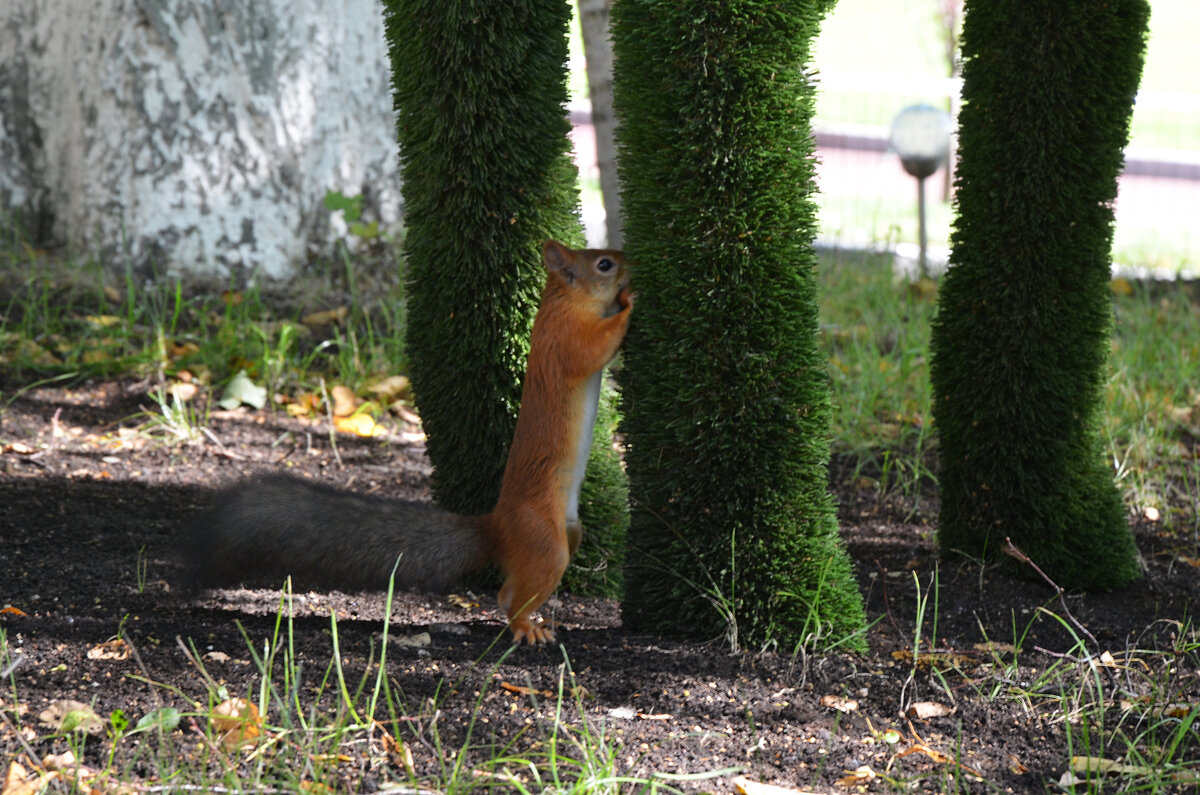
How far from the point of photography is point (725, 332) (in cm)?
279

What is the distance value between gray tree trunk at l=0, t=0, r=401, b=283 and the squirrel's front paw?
366 centimetres

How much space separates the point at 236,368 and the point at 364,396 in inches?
24.3

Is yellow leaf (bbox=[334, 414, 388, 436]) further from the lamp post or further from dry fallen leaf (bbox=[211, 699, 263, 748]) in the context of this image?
the lamp post

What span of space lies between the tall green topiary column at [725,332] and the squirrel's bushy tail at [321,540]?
1.65ft

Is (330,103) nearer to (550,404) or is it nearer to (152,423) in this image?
(152,423)

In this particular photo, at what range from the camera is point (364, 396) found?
548 centimetres

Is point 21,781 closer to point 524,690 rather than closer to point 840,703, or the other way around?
point 524,690

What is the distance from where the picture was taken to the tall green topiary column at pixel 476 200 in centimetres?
315

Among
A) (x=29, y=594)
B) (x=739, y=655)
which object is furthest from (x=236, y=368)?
(x=739, y=655)

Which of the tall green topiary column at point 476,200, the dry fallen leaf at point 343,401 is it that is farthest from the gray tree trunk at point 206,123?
the tall green topiary column at point 476,200

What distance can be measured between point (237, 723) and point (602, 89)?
10.9 ft

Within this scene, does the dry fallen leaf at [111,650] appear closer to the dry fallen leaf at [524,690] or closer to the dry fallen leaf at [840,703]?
the dry fallen leaf at [524,690]

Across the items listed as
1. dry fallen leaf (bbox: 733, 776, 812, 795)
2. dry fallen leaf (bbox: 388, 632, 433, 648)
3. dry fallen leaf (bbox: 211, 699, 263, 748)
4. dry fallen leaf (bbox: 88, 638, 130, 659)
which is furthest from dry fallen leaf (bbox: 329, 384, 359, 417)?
dry fallen leaf (bbox: 733, 776, 812, 795)

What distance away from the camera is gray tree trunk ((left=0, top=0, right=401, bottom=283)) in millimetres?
5977
